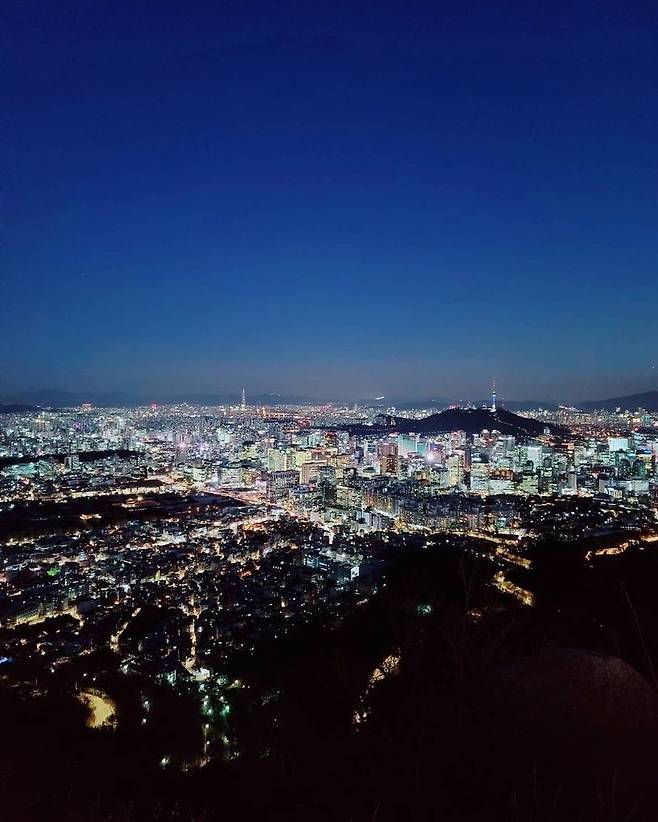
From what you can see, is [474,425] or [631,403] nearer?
[474,425]

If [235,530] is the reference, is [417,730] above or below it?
above

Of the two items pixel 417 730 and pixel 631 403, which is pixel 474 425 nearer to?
pixel 631 403

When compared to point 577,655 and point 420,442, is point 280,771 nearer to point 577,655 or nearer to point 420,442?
point 577,655

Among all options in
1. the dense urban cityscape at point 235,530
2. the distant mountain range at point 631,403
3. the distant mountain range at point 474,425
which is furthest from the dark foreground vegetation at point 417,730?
the distant mountain range at point 631,403

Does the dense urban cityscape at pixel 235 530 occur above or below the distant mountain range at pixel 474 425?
below

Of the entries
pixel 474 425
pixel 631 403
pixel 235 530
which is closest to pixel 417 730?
pixel 235 530

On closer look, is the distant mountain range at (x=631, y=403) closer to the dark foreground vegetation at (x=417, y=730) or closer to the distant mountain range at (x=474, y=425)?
the distant mountain range at (x=474, y=425)

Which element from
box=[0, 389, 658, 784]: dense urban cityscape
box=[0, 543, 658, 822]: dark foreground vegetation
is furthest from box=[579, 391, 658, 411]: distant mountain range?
box=[0, 543, 658, 822]: dark foreground vegetation

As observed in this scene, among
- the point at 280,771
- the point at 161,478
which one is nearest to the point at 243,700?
the point at 280,771
